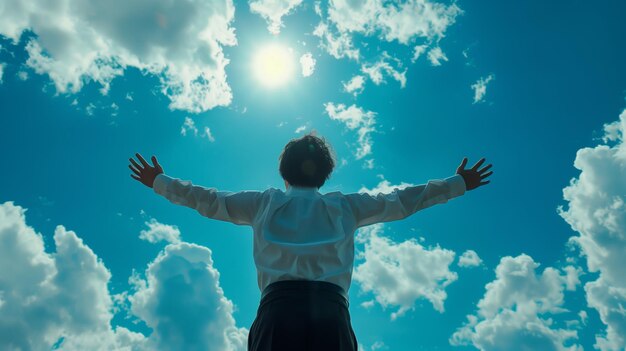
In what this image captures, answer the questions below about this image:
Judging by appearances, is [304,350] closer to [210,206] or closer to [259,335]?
[259,335]

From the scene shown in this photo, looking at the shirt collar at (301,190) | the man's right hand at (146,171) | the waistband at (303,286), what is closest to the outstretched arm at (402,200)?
the shirt collar at (301,190)

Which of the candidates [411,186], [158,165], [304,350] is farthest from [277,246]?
[158,165]

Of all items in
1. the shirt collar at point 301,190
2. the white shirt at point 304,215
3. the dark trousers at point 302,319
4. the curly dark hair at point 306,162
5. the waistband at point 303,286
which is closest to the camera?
the dark trousers at point 302,319

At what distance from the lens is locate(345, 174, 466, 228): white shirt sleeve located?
480cm

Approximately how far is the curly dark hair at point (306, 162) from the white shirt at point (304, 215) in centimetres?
11

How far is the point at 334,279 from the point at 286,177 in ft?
4.24

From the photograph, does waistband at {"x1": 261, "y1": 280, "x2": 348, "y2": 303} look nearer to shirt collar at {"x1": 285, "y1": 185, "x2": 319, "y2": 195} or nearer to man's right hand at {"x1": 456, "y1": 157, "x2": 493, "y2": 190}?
shirt collar at {"x1": 285, "y1": 185, "x2": 319, "y2": 195}

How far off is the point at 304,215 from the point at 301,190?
402 millimetres

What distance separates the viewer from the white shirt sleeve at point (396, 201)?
480 cm

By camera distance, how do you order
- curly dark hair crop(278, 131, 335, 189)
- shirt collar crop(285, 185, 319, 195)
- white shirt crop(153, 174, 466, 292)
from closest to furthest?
white shirt crop(153, 174, 466, 292) < shirt collar crop(285, 185, 319, 195) < curly dark hair crop(278, 131, 335, 189)

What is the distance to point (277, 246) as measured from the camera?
4207 millimetres

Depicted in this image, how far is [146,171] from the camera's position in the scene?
5508 mm

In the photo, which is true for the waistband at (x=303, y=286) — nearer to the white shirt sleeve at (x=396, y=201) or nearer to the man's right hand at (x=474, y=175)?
the white shirt sleeve at (x=396, y=201)

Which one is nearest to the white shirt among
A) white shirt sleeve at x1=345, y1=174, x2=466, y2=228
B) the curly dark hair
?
white shirt sleeve at x1=345, y1=174, x2=466, y2=228
